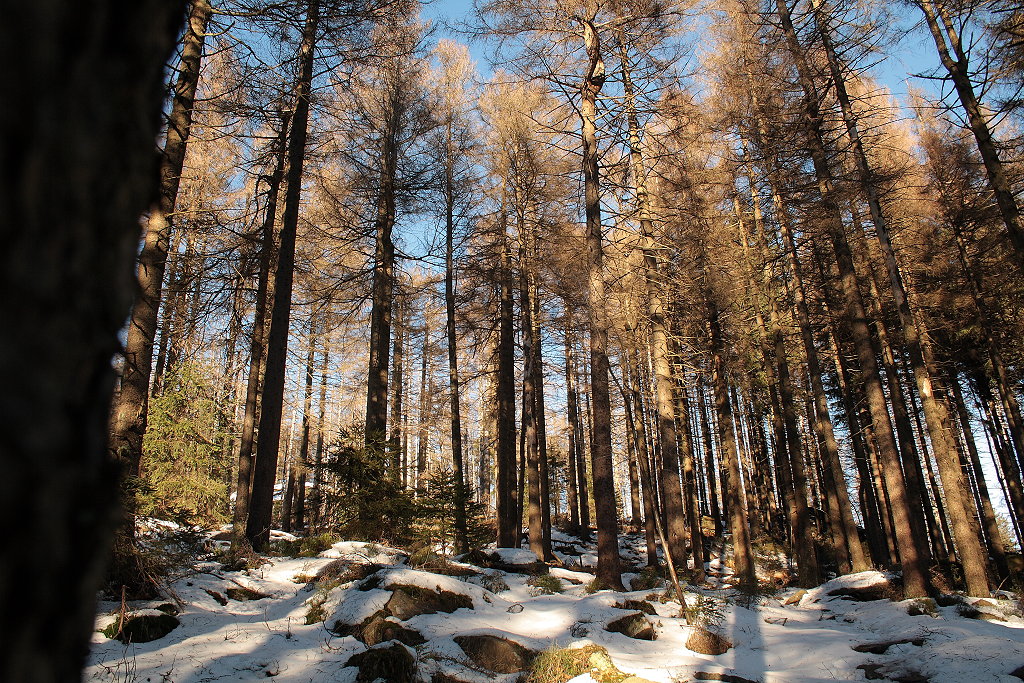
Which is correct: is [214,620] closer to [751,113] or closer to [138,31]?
[138,31]

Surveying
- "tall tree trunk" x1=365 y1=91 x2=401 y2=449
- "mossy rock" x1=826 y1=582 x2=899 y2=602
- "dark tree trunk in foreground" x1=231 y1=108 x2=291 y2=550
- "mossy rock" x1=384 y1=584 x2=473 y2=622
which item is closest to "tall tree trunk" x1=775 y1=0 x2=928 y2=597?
"mossy rock" x1=826 y1=582 x2=899 y2=602

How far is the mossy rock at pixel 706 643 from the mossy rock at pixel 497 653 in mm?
1762

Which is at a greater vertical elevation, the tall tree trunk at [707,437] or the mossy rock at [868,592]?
the tall tree trunk at [707,437]

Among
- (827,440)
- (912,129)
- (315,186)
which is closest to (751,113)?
(912,129)

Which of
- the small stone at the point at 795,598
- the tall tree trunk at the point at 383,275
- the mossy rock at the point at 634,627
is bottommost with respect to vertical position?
the small stone at the point at 795,598

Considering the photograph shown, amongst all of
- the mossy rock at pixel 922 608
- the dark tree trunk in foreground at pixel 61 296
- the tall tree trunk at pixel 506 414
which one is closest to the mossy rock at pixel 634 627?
the mossy rock at pixel 922 608

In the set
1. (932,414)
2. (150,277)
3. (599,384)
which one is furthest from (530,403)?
(150,277)

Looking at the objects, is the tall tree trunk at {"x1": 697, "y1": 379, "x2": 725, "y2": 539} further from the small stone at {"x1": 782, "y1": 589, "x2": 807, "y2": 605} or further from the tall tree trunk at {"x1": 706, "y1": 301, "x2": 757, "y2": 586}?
the small stone at {"x1": 782, "y1": 589, "x2": 807, "y2": 605}

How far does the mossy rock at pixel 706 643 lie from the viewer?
17.9 feet

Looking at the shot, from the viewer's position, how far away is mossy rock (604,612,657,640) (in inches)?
229

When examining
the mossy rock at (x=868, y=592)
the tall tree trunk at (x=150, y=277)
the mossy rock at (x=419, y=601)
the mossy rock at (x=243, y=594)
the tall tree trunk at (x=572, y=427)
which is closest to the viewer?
the tall tree trunk at (x=150, y=277)

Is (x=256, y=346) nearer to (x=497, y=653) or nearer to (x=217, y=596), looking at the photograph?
(x=217, y=596)

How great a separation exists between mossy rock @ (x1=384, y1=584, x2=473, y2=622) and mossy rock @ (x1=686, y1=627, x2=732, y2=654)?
247 cm

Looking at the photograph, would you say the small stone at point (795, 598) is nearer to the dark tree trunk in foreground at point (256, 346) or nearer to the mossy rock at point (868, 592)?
the mossy rock at point (868, 592)
